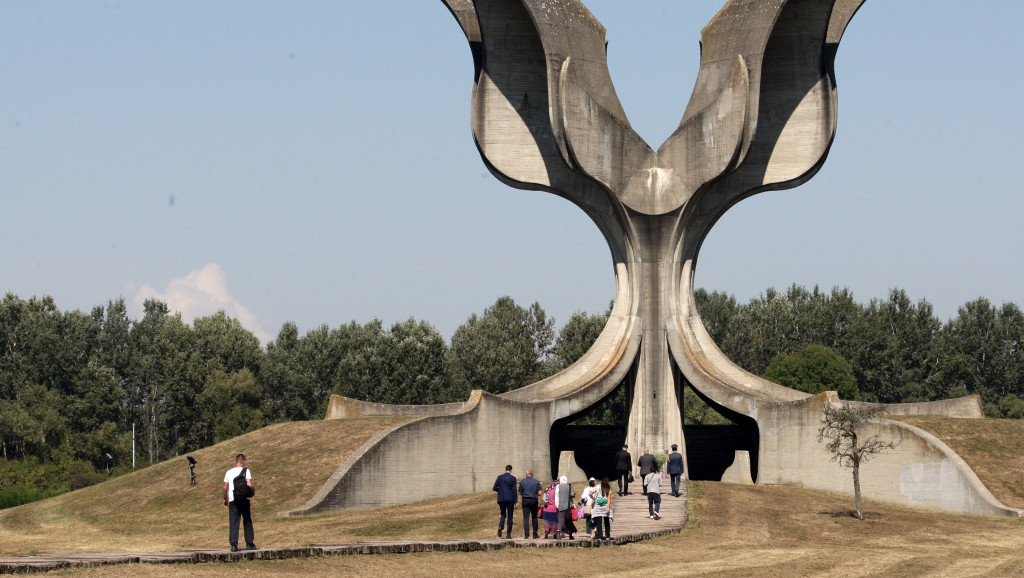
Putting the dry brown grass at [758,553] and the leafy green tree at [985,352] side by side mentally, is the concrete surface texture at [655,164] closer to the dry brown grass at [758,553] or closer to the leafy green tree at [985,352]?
the dry brown grass at [758,553]

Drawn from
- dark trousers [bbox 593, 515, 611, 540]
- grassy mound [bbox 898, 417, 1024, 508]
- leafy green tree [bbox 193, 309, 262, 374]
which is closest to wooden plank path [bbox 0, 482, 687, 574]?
dark trousers [bbox 593, 515, 611, 540]

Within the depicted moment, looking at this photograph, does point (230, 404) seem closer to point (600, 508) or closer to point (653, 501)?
point (653, 501)

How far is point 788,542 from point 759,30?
17.9 metres

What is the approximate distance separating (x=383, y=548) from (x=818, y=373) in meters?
49.6

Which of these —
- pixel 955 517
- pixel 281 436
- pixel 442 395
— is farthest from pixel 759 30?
pixel 442 395

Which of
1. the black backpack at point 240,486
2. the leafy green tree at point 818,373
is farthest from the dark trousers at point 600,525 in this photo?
the leafy green tree at point 818,373

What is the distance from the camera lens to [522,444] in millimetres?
33406

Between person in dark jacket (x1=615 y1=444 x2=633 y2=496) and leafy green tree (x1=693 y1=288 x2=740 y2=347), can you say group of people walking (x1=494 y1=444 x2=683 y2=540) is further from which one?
leafy green tree (x1=693 y1=288 x2=740 y2=347)

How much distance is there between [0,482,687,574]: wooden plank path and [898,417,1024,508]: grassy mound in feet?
27.5

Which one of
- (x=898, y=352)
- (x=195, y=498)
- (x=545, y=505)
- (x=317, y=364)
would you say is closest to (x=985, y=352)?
(x=898, y=352)

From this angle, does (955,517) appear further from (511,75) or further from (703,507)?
(511,75)

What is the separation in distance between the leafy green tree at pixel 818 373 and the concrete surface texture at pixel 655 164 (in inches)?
1015

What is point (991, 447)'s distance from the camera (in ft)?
106

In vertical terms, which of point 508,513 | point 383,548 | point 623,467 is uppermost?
point 623,467
